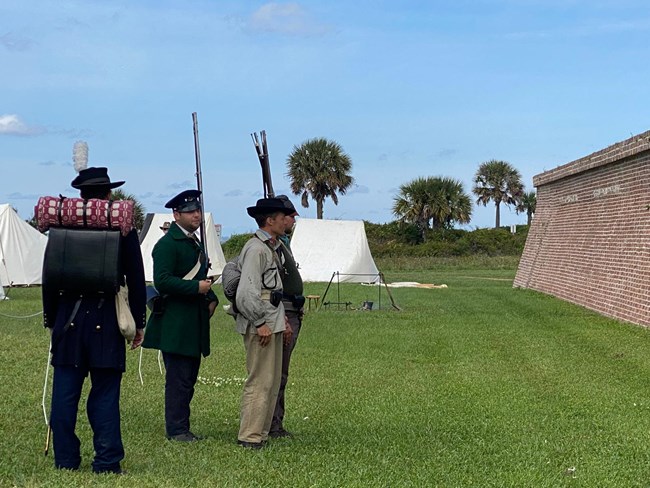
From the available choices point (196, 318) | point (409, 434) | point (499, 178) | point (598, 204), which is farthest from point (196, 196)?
point (499, 178)

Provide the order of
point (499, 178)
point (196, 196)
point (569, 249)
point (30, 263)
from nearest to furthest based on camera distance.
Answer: point (196, 196) → point (569, 249) → point (30, 263) → point (499, 178)

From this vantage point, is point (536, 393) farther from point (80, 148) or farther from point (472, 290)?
point (472, 290)

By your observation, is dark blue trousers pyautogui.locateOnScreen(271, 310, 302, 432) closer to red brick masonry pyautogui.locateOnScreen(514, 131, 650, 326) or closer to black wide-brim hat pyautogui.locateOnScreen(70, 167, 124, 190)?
black wide-brim hat pyautogui.locateOnScreen(70, 167, 124, 190)

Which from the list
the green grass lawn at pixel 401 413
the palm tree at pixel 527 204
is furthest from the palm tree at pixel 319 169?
the green grass lawn at pixel 401 413

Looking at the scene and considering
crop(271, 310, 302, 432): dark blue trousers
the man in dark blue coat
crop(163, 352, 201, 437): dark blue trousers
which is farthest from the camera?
crop(271, 310, 302, 432): dark blue trousers

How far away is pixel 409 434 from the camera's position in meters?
7.79

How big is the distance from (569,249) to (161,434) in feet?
62.5

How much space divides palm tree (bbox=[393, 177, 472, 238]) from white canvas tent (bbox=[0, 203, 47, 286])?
31.7 m

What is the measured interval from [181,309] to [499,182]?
209ft

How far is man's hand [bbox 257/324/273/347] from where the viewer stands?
6.93 metres

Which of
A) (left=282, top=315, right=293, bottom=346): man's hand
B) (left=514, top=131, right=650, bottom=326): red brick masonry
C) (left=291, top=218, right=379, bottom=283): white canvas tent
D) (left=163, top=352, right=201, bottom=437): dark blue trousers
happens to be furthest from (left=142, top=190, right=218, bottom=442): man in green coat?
(left=291, top=218, right=379, bottom=283): white canvas tent

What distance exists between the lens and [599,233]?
859 inches

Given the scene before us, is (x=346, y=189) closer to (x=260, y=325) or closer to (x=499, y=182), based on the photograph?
(x=499, y=182)

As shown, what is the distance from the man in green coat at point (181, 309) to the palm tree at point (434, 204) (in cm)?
5277
